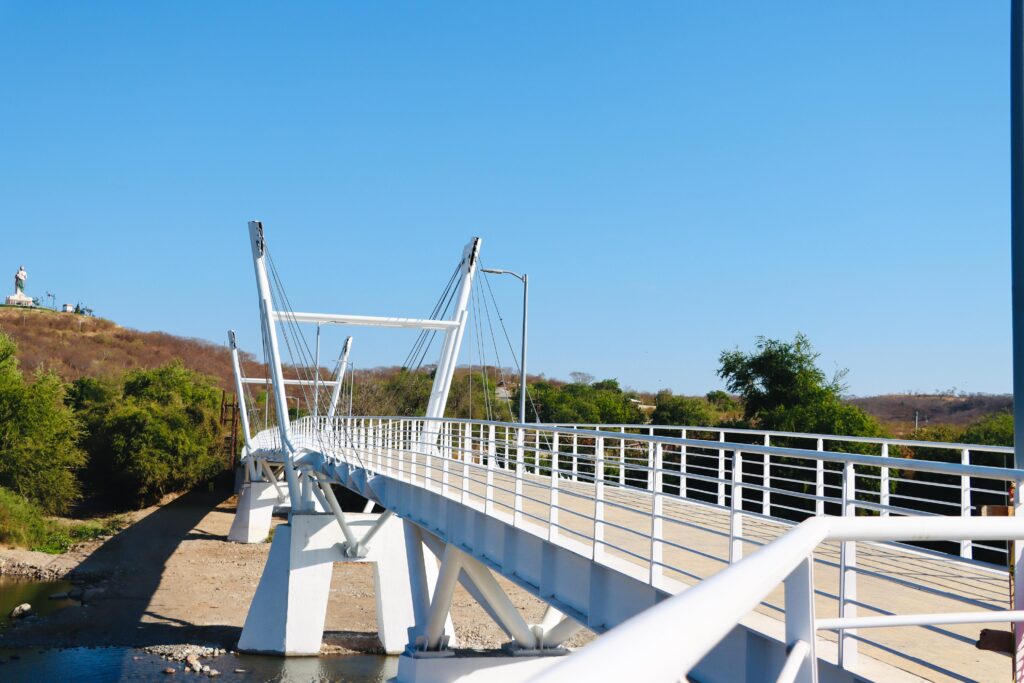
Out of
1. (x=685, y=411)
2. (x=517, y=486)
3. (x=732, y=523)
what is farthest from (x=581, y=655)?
(x=685, y=411)

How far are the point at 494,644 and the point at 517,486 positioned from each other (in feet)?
62.6

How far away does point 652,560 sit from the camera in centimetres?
928

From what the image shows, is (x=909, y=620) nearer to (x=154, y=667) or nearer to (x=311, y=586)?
(x=154, y=667)

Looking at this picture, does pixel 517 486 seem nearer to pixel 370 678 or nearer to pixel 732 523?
pixel 732 523

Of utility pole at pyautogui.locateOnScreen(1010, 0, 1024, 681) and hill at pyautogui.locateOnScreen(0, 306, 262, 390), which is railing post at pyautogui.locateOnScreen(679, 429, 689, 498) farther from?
hill at pyautogui.locateOnScreen(0, 306, 262, 390)

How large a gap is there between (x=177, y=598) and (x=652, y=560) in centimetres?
3301

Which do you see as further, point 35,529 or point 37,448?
point 37,448

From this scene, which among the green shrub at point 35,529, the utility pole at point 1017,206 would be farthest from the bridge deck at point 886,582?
the green shrub at point 35,529

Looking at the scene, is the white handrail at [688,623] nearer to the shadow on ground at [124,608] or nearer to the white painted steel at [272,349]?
the white painted steel at [272,349]

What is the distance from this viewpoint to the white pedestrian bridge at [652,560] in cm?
263

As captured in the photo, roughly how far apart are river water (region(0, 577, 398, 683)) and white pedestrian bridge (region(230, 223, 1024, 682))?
936mm

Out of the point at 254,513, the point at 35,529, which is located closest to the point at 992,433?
the point at 254,513

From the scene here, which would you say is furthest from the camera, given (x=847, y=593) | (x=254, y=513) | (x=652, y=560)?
(x=254, y=513)

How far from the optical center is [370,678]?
28.5 meters
